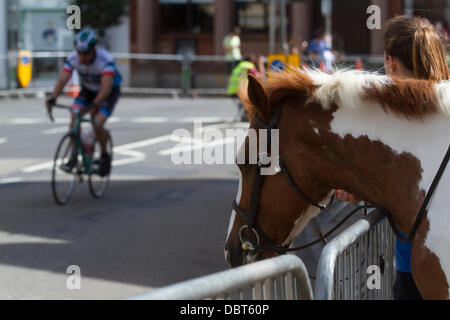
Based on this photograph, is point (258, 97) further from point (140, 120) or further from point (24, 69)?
point (24, 69)

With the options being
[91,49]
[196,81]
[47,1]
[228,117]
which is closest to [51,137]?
[228,117]

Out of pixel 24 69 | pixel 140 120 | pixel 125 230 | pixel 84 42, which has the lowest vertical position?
pixel 125 230

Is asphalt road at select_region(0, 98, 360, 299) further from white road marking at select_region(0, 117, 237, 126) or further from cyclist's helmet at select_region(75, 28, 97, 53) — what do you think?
white road marking at select_region(0, 117, 237, 126)

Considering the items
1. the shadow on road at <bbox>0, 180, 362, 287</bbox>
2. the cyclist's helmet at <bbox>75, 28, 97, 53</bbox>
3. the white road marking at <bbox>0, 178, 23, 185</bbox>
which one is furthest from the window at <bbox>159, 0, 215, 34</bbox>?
the cyclist's helmet at <bbox>75, 28, 97, 53</bbox>

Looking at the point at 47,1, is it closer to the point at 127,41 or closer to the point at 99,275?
the point at 127,41

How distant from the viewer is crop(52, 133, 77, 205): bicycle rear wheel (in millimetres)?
11008

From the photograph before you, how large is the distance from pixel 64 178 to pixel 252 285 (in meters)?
9.07

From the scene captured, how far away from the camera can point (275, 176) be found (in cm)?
365

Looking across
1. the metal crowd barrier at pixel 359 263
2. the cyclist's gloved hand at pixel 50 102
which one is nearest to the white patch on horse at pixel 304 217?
the metal crowd barrier at pixel 359 263

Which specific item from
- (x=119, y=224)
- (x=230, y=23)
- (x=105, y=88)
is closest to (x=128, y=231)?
(x=119, y=224)

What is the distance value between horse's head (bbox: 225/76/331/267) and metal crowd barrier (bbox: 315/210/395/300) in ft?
0.84

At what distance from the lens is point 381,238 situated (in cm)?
425

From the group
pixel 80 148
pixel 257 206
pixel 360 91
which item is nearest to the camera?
pixel 360 91

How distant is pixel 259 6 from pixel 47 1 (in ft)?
28.4
